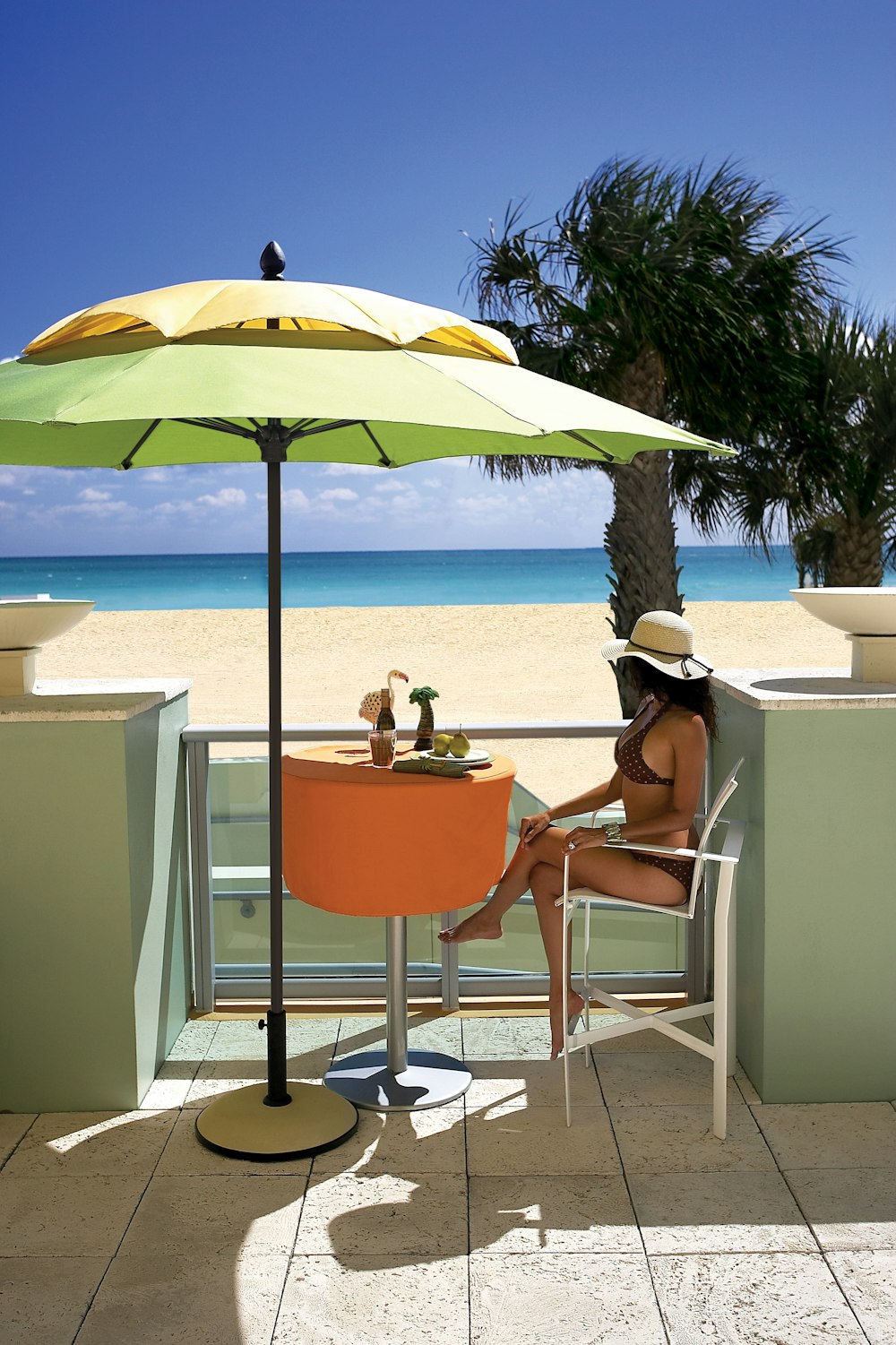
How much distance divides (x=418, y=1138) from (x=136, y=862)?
1206mm

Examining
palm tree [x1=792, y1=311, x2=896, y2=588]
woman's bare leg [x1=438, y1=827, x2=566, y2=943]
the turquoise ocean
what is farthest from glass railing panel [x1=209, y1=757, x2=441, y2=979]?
the turquoise ocean

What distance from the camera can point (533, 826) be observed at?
401cm

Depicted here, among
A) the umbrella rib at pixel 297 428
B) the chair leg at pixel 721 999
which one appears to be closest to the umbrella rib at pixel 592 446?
the umbrella rib at pixel 297 428

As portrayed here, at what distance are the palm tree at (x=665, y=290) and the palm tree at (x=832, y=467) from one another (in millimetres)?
468

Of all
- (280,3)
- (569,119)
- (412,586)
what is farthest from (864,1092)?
(569,119)

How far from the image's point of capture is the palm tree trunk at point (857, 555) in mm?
12422

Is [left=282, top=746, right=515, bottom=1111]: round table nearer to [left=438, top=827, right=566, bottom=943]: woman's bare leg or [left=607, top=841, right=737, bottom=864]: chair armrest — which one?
[left=438, top=827, right=566, bottom=943]: woman's bare leg

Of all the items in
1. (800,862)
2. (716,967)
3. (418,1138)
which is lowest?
(418,1138)

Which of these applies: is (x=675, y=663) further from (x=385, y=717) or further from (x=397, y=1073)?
(x=397, y=1073)

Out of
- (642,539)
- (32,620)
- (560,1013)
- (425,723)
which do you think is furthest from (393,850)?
(642,539)

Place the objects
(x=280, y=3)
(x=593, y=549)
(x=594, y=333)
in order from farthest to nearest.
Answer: (x=593, y=549) < (x=280, y=3) < (x=594, y=333)

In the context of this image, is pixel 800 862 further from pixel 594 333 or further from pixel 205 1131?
pixel 594 333

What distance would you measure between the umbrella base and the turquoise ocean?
43.5 m

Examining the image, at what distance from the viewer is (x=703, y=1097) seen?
393 centimetres
